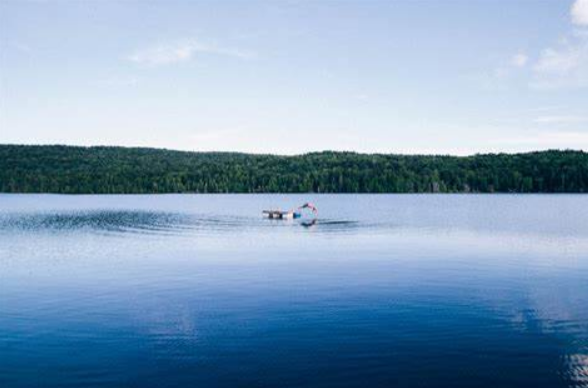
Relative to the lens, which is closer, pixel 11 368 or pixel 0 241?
pixel 11 368

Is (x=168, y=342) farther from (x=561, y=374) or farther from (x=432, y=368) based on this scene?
(x=561, y=374)

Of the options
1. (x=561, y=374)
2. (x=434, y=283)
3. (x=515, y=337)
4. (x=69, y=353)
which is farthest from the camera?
(x=434, y=283)

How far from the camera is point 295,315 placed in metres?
25.8

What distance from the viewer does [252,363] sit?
19.2 meters

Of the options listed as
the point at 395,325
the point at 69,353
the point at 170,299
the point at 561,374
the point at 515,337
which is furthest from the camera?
the point at 170,299

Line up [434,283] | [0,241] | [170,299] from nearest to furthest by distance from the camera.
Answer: [170,299] < [434,283] < [0,241]

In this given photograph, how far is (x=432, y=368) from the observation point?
18.8 metres

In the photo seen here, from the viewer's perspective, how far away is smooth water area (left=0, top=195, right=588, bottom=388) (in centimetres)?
1848

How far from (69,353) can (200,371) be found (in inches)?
215

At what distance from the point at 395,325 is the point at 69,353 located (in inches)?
511

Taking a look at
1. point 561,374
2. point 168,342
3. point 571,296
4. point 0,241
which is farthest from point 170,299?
point 0,241

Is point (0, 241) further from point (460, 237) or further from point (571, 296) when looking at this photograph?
point (571, 296)

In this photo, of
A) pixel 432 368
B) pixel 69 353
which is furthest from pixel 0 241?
pixel 432 368

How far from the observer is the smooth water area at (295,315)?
1848 centimetres
